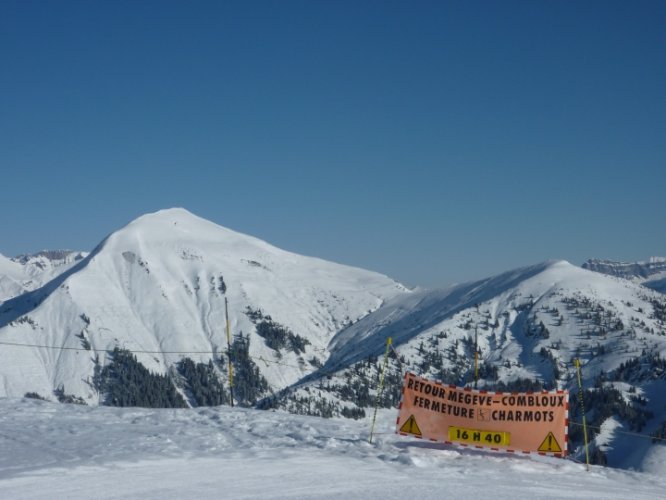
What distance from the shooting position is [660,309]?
19850 cm

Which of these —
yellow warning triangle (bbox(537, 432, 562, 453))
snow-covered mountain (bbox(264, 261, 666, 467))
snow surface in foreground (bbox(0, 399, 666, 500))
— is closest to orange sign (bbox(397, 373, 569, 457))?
yellow warning triangle (bbox(537, 432, 562, 453))

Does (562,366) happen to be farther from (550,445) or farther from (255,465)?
(255,465)

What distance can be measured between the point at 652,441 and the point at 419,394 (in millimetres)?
100493

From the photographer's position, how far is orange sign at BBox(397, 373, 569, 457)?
18781mm

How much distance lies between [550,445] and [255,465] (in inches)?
337

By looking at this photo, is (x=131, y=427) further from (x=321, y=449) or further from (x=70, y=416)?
(x=321, y=449)

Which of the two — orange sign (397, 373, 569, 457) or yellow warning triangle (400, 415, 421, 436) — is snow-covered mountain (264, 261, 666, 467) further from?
yellow warning triangle (400, 415, 421, 436)

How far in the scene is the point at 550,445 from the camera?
18656mm

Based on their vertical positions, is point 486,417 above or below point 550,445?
above

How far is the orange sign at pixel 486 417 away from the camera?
18781 millimetres

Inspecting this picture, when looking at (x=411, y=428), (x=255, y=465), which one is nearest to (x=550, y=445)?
(x=411, y=428)

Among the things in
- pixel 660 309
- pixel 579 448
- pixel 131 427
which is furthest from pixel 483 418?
pixel 660 309

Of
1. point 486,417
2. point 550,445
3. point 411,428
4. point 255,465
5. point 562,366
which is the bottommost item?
point 255,465

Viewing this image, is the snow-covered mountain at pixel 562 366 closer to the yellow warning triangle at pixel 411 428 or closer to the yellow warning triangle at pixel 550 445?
the yellow warning triangle at pixel 550 445
